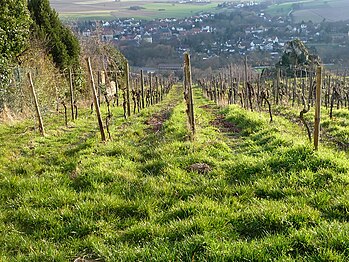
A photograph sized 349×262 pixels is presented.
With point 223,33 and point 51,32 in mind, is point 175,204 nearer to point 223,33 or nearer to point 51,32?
point 51,32

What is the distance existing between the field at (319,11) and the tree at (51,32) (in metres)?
111

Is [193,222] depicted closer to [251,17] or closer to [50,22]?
[50,22]

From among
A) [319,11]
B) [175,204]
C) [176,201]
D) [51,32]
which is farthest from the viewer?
[319,11]

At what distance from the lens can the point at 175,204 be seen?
5324mm

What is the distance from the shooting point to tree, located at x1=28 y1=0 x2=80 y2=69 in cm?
2020

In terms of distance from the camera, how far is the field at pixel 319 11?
12111 centimetres

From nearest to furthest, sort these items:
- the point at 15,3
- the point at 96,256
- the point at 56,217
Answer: the point at 96,256 → the point at 56,217 → the point at 15,3

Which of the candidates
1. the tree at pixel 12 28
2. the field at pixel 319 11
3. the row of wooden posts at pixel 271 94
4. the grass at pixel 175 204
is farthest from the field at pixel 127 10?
the grass at pixel 175 204

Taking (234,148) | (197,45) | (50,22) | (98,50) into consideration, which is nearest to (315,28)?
(197,45)

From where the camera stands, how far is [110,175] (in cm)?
667

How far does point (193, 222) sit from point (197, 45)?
339 ft

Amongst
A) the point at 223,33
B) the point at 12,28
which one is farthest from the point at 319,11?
the point at 12,28

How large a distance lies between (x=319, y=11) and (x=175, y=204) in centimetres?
14506

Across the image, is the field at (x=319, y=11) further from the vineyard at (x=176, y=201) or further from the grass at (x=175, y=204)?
the grass at (x=175, y=204)
